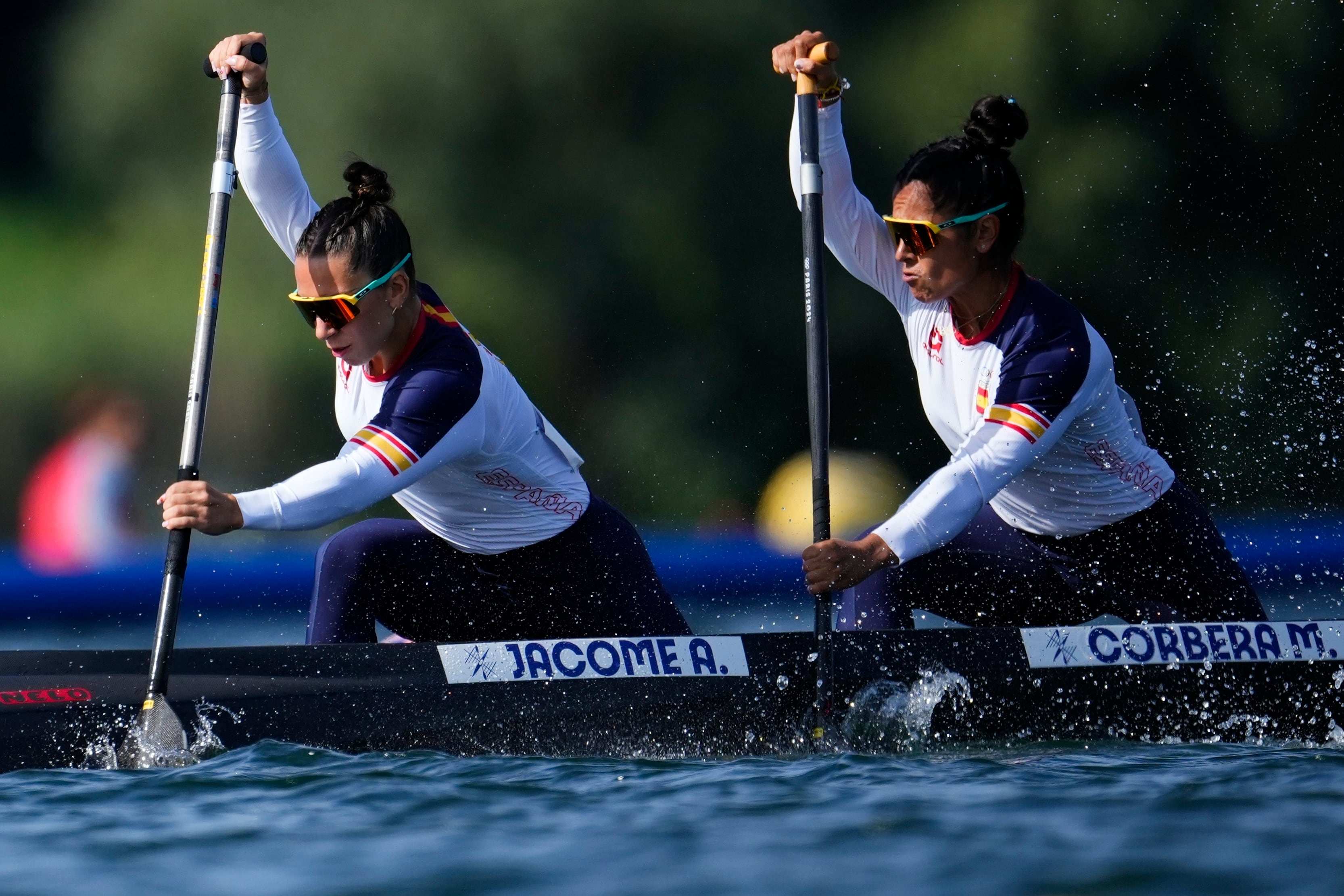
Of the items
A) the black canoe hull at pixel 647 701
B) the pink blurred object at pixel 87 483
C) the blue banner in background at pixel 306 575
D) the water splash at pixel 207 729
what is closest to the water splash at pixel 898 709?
the black canoe hull at pixel 647 701

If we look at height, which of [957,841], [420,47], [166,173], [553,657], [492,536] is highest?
[420,47]

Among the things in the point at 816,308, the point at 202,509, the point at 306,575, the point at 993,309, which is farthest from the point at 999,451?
the point at 306,575

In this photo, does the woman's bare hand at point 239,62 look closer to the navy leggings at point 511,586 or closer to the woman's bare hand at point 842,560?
the navy leggings at point 511,586

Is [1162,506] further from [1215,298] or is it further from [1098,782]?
[1215,298]

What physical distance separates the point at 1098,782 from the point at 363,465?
162cm

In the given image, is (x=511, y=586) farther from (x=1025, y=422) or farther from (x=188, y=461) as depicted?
(x=1025, y=422)

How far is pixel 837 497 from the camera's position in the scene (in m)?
14.5

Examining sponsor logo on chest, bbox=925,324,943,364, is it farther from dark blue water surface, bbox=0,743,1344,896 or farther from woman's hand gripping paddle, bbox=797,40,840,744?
dark blue water surface, bbox=0,743,1344,896

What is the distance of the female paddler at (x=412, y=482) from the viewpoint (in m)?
3.42

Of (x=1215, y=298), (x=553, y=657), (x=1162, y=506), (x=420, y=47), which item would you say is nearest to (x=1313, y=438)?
(x=1215, y=298)

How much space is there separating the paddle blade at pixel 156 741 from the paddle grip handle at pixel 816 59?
212cm

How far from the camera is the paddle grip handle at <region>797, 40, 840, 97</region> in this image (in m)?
3.99

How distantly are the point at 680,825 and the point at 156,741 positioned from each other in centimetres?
123

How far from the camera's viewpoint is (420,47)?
1431cm
